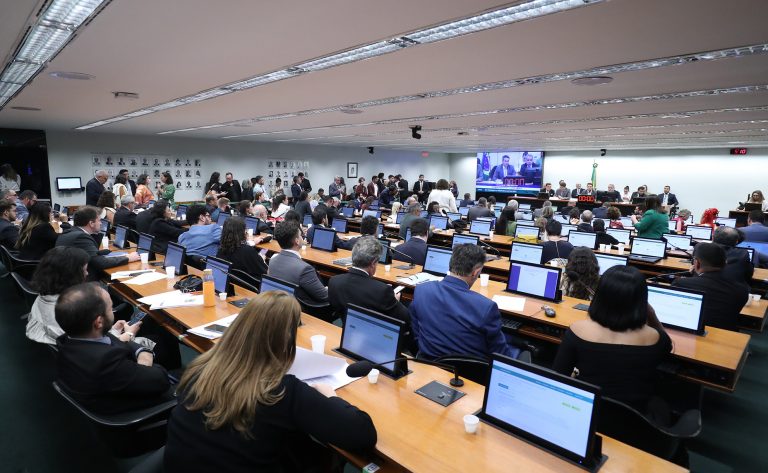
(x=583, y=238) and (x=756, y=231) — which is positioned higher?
(x=756, y=231)

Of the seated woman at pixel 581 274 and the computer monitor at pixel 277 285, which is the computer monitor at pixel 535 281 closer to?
the seated woman at pixel 581 274

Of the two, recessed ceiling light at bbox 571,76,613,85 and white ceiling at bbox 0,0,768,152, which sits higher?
recessed ceiling light at bbox 571,76,613,85

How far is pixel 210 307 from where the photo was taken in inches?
122

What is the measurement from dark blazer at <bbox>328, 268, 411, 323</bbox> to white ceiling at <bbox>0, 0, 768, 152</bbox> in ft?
5.54

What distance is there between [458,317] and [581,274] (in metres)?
1.59

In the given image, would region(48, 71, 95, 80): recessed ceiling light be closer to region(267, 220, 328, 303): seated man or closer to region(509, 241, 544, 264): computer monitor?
region(267, 220, 328, 303): seated man

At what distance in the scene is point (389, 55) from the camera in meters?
3.47

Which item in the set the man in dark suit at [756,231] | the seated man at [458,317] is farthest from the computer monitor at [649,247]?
the seated man at [458,317]

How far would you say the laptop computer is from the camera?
5.69m

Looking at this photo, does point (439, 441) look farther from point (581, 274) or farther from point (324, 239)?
point (324, 239)

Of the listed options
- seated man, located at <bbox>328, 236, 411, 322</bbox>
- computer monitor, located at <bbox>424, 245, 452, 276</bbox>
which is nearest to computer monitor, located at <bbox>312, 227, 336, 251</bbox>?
computer monitor, located at <bbox>424, 245, 452, 276</bbox>

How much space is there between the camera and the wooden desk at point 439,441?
1455 millimetres

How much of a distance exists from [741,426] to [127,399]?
401 centimetres

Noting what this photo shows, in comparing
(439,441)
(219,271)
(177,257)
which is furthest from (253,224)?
(439,441)
